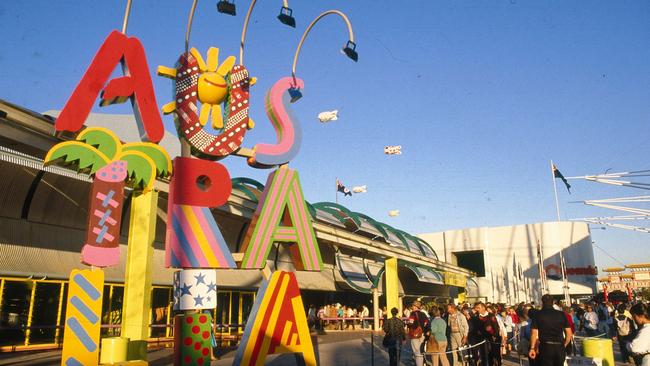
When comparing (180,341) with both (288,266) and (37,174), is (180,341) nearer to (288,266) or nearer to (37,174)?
(37,174)

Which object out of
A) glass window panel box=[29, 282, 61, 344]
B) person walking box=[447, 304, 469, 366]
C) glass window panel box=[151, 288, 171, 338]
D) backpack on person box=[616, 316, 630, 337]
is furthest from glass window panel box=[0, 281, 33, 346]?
backpack on person box=[616, 316, 630, 337]

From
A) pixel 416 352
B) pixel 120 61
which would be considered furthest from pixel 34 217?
pixel 416 352

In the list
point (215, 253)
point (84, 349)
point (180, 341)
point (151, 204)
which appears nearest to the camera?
point (84, 349)

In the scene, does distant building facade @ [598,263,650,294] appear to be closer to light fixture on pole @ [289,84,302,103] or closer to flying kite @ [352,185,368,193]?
flying kite @ [352,185,368,193]

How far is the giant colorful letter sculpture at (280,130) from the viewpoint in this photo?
11281mm

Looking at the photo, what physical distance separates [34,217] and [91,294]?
31.8 feet

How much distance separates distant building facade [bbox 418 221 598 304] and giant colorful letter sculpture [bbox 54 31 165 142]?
58.7 meters

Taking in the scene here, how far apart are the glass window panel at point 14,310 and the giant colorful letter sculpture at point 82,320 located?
8530 millimetres

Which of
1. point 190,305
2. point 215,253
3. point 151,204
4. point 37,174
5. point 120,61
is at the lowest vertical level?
point 190,305

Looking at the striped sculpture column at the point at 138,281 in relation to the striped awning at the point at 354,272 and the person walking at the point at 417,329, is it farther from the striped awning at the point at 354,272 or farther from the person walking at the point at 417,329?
the striped awning at the point at 354,272

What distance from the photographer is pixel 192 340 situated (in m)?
9.33

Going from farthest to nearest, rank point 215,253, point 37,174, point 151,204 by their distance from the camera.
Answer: point 37,174, point 151,204, point 215,253

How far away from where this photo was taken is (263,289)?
10.1 metres

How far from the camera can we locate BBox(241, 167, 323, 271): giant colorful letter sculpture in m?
10.2
